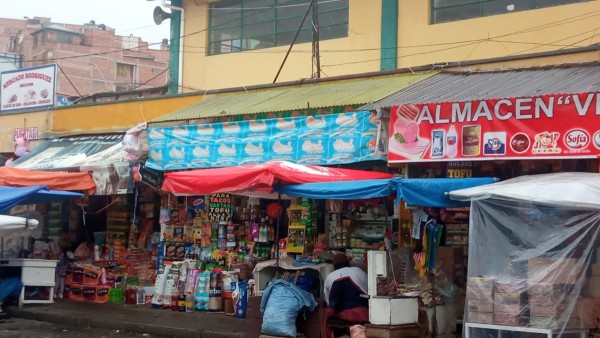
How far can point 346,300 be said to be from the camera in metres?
10.1

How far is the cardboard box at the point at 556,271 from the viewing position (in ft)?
25.5

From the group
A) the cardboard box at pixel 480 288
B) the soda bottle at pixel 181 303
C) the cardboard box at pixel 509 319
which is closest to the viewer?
the cardboard box at pixel 509 319

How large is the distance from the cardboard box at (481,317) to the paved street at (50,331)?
6.11 m

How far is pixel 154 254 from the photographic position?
53.7ft

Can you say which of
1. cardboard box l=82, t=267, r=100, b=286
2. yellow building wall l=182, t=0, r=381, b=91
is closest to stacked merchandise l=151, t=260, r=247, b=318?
cardboard box l=82, t=267, r=100, b=286

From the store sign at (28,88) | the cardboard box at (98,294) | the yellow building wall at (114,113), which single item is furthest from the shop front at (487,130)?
the store sign at (28,88)

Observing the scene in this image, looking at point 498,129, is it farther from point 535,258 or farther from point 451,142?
point 535,258

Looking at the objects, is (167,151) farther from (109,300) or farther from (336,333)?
(336,333)

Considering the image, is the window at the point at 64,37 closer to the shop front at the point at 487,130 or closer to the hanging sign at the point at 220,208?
the hanging sign at the point at 220,208

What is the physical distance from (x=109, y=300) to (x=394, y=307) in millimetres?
8531

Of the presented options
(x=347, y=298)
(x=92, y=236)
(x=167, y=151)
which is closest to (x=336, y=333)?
(x=347, y=298)

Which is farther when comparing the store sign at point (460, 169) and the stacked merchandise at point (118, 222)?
the stacked merchandise at point (118, 222)

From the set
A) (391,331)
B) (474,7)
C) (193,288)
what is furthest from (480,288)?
(193,288)

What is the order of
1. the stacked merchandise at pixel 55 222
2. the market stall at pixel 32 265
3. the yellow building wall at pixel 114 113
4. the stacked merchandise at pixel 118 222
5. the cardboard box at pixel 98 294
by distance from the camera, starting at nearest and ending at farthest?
the market stall at pixel 32 265, the cardboard box at pixel 98 294, the yellow building wall at pixel 114 113, the stacked merchandise at pixel 118 222, the stacked merchandise at pixel 55 222
